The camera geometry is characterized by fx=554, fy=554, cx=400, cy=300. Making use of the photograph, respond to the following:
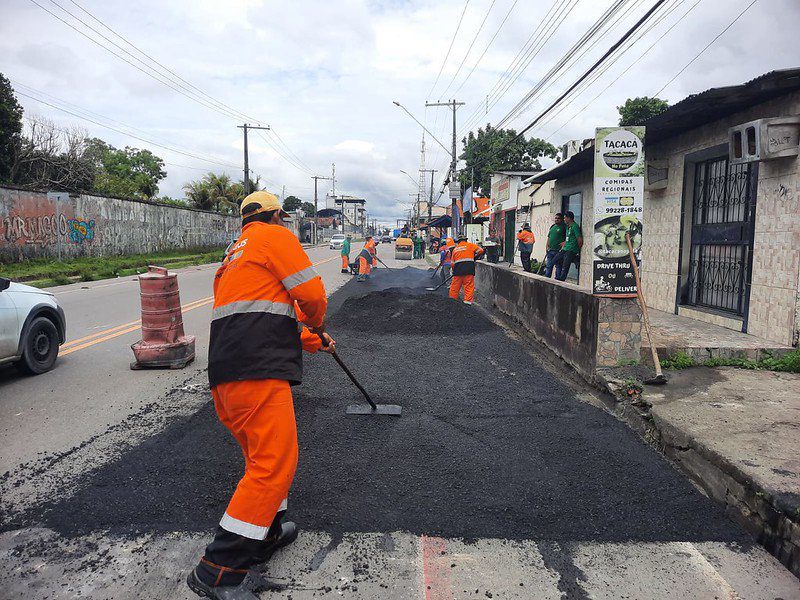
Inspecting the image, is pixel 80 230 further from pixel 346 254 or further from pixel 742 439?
pixel 742 439

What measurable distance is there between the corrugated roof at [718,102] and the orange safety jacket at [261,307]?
5.58 metres

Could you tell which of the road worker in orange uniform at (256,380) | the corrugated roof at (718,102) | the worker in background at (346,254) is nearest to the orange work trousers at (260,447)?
the road worker in orange uniform at (256,380)

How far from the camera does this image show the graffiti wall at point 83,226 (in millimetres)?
19141

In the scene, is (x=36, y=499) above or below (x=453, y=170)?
below

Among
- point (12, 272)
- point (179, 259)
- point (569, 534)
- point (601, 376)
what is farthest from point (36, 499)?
point (179, 259)

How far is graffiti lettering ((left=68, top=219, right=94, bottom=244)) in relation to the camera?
22.3 meters

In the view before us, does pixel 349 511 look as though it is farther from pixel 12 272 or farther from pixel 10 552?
pixel 12 272

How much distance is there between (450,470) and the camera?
388 centimetres

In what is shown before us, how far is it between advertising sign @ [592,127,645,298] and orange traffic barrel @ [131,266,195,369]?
492cm

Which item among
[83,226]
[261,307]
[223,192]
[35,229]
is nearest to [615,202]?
[261,307]

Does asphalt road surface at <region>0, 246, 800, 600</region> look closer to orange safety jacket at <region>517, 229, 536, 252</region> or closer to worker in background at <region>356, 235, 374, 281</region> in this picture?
orange safety jacket at <region>517, 229, 536, 252</region>

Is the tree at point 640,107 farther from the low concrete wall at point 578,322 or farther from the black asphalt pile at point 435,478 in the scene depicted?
the black asphalt pile at point 435,478

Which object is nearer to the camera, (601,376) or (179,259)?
(601,376)

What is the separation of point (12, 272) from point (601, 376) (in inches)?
716
